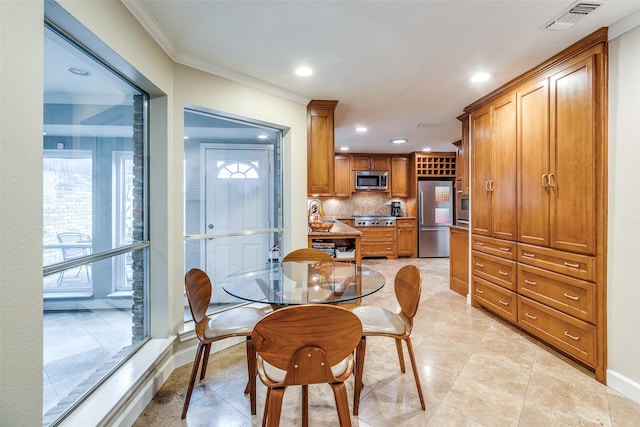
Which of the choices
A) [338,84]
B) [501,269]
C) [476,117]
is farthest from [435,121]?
[501,269]

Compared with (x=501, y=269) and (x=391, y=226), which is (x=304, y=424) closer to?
(x=501, y=269)

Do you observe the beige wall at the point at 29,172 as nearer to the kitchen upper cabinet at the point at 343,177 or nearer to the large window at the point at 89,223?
the large window at the point at 89,223

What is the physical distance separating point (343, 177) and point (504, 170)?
13.6ft

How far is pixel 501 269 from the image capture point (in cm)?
295

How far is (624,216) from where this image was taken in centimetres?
188

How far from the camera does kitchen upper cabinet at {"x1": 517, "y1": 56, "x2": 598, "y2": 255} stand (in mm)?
2045

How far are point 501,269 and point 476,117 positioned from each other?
172 centimetres

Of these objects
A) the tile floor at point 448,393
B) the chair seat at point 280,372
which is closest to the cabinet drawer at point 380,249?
the tile floor at point 448,393

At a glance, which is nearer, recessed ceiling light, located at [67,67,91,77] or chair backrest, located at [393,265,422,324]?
recessed ceiling light, located at [67,67,91,77]

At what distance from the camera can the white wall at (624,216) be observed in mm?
1812

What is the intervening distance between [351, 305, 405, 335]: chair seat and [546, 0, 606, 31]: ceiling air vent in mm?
2130

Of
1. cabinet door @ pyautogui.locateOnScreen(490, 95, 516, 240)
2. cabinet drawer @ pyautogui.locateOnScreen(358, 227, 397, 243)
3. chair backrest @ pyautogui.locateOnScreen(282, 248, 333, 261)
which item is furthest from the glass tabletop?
cabinet drawer @ pyautogui.locateOnScreen(358, 227, 397, 243)

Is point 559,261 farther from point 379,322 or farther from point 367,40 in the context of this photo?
point 367,40

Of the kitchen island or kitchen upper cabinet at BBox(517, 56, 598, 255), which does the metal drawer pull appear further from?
the kitchen island
